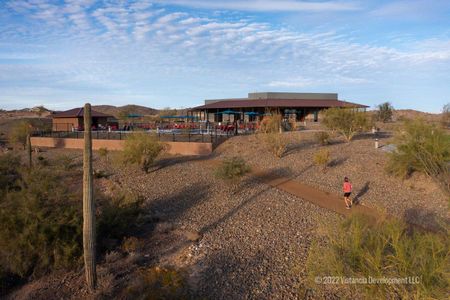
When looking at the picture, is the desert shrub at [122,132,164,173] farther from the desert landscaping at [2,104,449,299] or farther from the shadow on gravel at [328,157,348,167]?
the shadow on gravel at [328,157,348,167]

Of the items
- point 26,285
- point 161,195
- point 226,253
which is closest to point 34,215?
point 26,285

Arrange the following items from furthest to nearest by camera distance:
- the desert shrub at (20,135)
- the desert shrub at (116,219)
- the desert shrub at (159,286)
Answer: the desert shrub at (20,135)
the desert shrub at (116,219)
the desert shrub at (159,286)

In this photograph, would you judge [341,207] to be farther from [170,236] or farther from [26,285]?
[26,285]

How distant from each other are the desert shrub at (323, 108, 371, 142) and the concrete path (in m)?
9.77

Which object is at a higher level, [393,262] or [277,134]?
[277,134]

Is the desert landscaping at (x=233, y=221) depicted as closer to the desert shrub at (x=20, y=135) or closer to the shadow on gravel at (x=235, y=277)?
the shadow on gravel at (x=235, y=277)

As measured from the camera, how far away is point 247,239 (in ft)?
40.6

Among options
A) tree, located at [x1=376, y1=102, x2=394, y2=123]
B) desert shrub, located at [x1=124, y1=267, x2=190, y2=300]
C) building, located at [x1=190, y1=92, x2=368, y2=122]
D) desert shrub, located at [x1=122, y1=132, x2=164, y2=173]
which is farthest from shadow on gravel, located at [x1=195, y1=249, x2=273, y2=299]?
tree, located at [x1=376, y1=102, x2=394, y2=123]

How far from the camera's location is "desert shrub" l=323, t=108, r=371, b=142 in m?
28.0

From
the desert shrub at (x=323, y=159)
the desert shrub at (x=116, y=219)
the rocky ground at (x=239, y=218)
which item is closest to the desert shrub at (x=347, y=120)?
the rocky ground at (x=239, y=218)

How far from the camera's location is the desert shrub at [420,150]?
53.8 ft

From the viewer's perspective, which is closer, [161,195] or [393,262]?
[393,262]

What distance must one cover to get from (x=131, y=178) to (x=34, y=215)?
9996 mm

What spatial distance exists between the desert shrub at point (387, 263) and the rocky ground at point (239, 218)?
Answer: 1.46 metres
